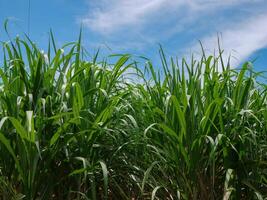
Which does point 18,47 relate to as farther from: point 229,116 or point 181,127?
point 229,116

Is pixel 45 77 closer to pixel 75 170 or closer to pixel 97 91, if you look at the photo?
pixel 97 91

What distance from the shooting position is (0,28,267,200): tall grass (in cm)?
204

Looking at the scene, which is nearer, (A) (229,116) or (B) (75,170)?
(B) (75,170)

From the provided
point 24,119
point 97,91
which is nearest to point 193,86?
point 97,91

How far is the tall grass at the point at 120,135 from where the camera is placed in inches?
80.4

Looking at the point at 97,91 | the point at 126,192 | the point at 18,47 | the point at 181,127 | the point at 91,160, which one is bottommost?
the point at 126,192

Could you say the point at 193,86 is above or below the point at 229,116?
above

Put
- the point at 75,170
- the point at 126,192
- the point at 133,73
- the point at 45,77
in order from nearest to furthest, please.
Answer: the point at 75,170 < the point at 45,77 < the point at 126,192 < the point at 133,73

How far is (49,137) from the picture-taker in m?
2.10

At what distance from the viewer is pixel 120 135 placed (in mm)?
2244

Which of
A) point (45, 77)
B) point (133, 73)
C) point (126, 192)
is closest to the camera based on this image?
point (45, 77)

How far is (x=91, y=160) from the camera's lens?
2152 mm

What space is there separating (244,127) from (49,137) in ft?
2.79

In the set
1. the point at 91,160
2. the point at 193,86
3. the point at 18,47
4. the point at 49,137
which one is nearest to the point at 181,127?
the point at 193,86
